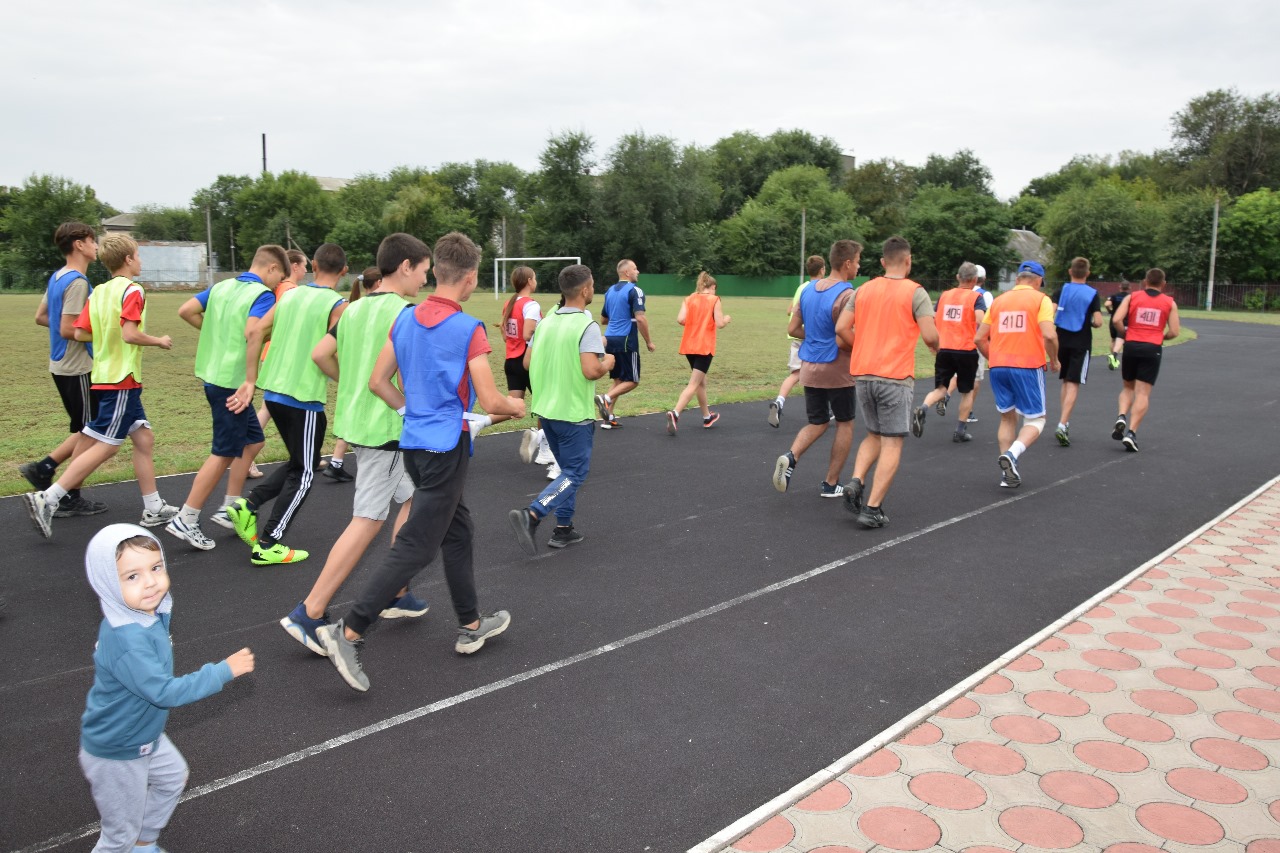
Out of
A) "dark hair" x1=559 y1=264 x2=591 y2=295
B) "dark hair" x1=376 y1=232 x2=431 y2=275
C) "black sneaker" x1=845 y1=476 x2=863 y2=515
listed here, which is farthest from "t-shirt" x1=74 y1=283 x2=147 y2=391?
"black sneaker" x1=845 y1=476 x2=863 y2=515

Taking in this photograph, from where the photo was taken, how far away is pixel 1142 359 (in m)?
10.1

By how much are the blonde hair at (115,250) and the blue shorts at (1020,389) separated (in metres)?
7.30

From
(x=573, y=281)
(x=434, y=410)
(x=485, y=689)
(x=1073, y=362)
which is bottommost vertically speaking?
(x=485, y=689)

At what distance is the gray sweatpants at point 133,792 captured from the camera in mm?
2547

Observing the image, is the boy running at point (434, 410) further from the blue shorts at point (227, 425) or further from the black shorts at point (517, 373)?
the black shorts at point (517, 373)

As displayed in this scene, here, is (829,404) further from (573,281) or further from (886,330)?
(573,281)

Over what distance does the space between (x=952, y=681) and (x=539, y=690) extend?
6.27 ft

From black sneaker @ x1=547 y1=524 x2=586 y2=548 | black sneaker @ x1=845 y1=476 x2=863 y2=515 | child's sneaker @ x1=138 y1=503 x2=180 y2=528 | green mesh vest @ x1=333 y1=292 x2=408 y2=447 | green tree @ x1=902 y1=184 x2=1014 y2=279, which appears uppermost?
green tree @ x1=902 y1=184 x2=1014 y2=279

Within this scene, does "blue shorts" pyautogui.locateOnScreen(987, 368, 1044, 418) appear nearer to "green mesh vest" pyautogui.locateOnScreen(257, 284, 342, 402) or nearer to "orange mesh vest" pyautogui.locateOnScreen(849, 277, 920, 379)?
"orange mesh vest" pyautogui.locateOnScreen(849, 277, 920, 379)

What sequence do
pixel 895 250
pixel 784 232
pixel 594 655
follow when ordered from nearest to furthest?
1. pixel 594 655
2. pixel 895 250
3. pixel 784 232

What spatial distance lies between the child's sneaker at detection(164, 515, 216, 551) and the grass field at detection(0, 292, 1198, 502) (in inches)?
53.7

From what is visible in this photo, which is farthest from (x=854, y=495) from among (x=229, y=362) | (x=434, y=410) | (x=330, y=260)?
(x=229, y=362)

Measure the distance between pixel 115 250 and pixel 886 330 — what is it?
18.2ft

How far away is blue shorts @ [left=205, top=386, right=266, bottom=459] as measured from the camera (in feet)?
19.7
